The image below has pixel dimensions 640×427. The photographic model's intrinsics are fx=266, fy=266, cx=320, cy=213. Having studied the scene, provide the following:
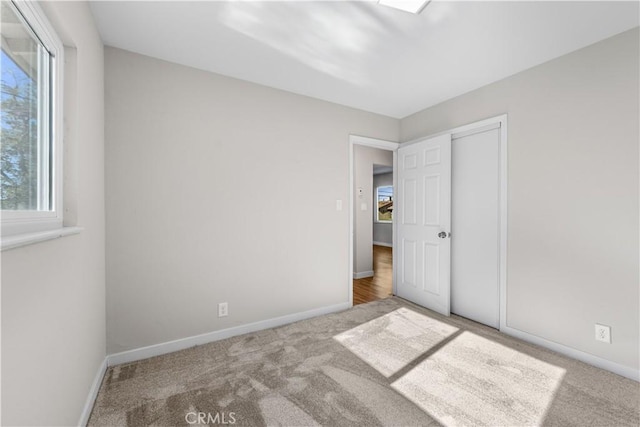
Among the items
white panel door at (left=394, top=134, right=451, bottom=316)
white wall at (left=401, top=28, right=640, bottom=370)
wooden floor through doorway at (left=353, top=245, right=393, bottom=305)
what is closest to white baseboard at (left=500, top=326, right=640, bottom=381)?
white wall at (left=401, top=28, right=640, bottom=370)

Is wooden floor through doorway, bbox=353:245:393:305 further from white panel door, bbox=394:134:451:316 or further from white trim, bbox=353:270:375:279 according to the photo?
white panel door, bbox=394:134:451:316

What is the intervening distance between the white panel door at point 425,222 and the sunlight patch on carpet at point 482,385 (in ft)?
2.93

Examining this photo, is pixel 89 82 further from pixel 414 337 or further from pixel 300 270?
pixel 414 337

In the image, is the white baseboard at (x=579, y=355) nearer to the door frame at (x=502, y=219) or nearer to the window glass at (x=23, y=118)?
the door frame at (x=502, y=219)

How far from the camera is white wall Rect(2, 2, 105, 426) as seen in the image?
81cm

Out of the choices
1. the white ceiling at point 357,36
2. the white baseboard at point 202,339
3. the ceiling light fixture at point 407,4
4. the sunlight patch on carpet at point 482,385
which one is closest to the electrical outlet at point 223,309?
the white baseboard at point 202,339

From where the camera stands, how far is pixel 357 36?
6.34 feet

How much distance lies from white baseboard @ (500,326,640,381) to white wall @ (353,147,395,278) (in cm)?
244

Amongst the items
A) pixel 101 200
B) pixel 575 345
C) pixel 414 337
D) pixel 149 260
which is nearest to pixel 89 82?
pixel 101 200

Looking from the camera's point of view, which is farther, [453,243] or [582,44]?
[453,243]

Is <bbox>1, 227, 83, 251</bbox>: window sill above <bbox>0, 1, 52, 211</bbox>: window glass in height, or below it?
below

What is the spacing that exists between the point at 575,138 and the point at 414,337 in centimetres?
211

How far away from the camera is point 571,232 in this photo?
6.97 feet

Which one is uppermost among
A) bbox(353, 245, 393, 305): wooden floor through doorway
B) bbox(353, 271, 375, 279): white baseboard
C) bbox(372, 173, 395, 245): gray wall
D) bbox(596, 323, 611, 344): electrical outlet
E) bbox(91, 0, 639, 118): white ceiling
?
bbox(91, 0, 639, 118): white ceiling
